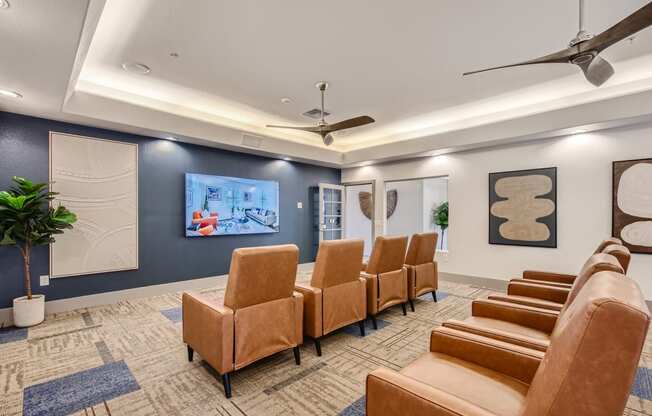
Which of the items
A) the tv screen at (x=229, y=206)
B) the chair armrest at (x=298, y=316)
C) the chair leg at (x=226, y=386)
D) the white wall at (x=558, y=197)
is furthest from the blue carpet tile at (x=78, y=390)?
the white wall at (x=558, y=197)

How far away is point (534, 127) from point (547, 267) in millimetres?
2141

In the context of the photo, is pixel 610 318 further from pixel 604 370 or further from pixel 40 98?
pixel 40 98

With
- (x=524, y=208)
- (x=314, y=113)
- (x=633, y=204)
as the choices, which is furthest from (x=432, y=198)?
(x=314, y=113)

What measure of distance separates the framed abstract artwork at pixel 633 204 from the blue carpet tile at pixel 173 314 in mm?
5814

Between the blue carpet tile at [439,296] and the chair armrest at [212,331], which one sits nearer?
the chair armrest at [212,331]

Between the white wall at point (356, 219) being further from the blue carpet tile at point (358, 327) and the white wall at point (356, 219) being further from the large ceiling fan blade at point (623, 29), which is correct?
the large ceiling fan blade at point (623, 29)

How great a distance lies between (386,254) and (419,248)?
2.58ft

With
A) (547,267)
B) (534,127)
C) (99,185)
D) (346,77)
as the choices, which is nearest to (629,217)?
(547,267)

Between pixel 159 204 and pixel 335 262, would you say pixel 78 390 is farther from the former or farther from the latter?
pixel 159 204

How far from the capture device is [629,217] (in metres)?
4.09

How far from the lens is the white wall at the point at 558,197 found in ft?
13.9

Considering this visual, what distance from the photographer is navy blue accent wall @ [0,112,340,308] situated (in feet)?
12.4

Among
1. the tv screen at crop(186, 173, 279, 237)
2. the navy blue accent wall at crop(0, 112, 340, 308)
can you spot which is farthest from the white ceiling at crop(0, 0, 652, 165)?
the tv screen at crop(186, 173, 279, 237)

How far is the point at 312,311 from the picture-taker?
2.76m
